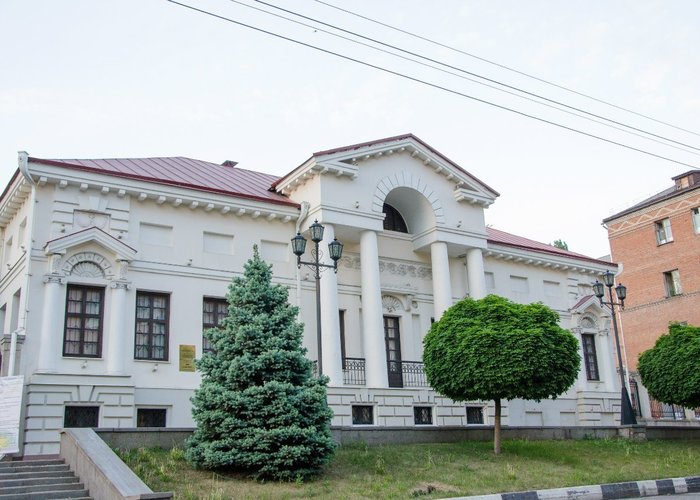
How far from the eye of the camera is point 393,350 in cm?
2495

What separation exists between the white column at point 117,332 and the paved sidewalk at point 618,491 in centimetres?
1065

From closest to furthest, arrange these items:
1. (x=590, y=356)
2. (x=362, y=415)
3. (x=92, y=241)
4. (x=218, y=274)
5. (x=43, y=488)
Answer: (x=43, y=488), (x=92, y=241), (x=218, y=274), (x=362, y=415), (x=590, y=356)

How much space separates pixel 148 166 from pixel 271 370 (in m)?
11.3

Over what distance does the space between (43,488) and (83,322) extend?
7.23 meters

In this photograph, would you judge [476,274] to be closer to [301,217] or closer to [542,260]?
[542,260]

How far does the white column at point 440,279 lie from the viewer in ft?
81.7

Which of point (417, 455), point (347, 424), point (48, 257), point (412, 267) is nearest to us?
point (417, 455)

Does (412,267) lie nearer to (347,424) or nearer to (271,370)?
(347,424)

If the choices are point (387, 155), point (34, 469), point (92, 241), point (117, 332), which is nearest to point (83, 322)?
point (117, 332)

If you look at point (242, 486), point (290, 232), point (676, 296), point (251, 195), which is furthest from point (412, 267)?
point (676, 296)

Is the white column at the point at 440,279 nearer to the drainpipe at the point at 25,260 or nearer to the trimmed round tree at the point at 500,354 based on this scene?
the trimmed round tree at the point at 500,354

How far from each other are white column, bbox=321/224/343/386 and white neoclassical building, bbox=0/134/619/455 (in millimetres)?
41

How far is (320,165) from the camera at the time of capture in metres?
22.8

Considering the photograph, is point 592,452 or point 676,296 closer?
point 592,452
